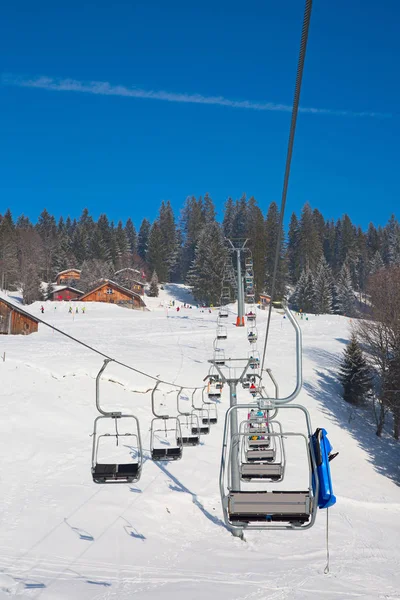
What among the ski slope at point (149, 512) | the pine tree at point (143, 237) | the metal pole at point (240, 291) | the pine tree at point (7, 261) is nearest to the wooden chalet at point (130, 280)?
the pine tree at point (7, 261)

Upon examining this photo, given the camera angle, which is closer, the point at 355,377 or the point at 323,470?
the point at 323,470

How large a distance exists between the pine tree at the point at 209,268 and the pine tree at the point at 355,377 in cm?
4553

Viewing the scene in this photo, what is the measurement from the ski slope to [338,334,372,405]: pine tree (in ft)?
4.42

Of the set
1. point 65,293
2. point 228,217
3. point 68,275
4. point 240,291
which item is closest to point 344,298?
point 228,217

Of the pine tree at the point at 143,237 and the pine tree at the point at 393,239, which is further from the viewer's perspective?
the pine tree at the point at 143,237

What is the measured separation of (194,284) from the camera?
86.9 metres

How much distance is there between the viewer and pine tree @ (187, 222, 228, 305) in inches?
3223

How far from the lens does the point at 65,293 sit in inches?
3297

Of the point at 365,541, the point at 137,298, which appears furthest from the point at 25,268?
the point at 365,541

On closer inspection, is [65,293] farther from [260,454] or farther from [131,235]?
[260,454]

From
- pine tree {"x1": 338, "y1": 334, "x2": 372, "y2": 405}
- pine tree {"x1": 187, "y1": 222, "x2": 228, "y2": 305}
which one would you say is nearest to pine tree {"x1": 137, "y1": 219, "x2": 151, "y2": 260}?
pine tree {"x1": 187, "y1": 222, "x2": 228, "y2": 305}

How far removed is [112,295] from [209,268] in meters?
17.0

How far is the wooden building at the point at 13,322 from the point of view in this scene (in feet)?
133

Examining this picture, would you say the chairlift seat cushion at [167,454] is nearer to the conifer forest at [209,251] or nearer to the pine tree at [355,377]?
the pine tree at [355,377]
